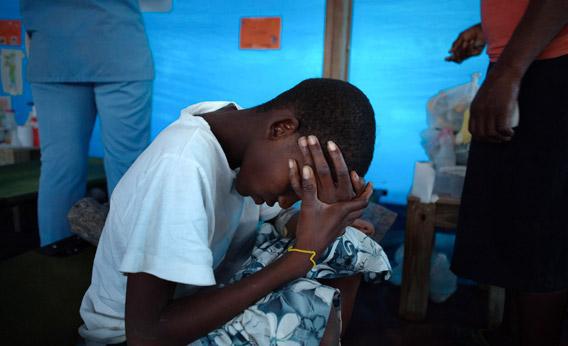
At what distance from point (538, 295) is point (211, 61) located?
2153 mm

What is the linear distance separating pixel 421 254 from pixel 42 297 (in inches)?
56.0

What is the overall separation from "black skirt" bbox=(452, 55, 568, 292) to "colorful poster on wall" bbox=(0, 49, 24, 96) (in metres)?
3.44

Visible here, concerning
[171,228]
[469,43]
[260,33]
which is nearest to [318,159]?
[171,228]

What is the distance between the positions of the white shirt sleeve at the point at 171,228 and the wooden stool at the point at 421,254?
4.06 feet

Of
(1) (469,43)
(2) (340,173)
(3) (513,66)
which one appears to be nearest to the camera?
(2) (340,173)

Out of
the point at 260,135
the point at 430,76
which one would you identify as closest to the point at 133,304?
the point at 260,135

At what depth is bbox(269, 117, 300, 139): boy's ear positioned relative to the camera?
2.71ft

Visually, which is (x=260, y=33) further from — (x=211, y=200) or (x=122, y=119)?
(x=211, y=200)

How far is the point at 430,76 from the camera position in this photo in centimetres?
225

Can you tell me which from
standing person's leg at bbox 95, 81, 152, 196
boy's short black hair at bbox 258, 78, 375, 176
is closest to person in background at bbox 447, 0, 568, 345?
boy's short black hair at bbox 258, 78, 375, 176

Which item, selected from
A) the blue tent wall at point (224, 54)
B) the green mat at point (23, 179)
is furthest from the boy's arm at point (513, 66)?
the green mat at point (23, 179)

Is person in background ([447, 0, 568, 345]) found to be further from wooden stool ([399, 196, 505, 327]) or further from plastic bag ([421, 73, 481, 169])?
plastic bag ([421, 73, 481, 169])

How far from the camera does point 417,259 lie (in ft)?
5.78

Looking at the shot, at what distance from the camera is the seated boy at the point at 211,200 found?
716 millimetres
